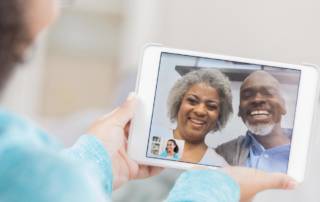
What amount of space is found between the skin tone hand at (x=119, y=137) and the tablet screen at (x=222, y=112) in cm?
3

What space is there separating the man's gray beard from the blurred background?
242mm

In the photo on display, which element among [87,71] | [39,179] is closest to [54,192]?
[39,179]

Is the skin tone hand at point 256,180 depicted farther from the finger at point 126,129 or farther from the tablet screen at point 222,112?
the finger at point 126,129

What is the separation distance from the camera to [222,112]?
2.21 ft

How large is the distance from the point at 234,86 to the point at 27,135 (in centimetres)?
35

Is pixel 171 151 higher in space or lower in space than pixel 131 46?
lower

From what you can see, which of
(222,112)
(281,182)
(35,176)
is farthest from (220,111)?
(35,176)

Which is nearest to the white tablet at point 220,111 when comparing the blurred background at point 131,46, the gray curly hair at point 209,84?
the gray curly hair at point 209,84

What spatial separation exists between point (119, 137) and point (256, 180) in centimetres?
16

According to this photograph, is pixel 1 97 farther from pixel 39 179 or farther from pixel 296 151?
pixel 296 151

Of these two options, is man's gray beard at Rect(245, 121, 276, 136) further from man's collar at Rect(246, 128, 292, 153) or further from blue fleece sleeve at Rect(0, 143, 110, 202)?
blue fleece sleeve at Rect(0, 143, 110, 202)

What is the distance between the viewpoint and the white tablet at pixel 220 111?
664mm

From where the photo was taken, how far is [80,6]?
128cm

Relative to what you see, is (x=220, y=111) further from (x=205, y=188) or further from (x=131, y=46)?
(x=131, y=46)
